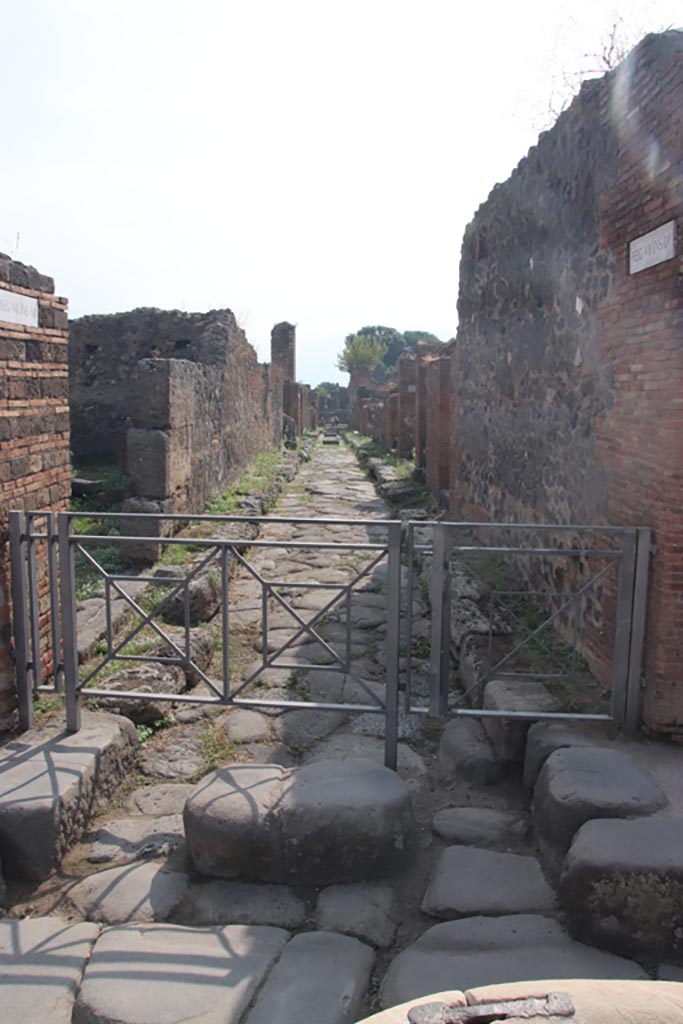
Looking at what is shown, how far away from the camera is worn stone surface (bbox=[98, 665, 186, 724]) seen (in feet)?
15.0

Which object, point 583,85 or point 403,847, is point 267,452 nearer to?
point 583,85

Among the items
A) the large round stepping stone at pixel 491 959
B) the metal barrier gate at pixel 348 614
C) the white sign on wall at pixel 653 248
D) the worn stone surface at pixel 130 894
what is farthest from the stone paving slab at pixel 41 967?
the white sign on wall at pixel 653 248

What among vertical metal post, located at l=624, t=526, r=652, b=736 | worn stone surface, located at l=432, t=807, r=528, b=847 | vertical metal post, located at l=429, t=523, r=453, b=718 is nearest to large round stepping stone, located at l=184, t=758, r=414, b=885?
worn stone surface, located at l=432, t=807, r=528, b=847

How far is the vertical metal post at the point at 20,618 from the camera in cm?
400

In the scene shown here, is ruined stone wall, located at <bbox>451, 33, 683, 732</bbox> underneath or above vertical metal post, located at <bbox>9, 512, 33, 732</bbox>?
above

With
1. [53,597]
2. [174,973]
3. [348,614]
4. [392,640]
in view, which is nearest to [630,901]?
[392,640]

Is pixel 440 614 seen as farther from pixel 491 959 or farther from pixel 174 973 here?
pixel 174 973

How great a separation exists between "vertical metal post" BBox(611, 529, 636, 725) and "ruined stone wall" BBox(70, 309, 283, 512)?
572 cm

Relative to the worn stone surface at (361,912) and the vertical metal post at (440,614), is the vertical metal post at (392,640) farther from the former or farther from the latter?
the worn stone surface at (361,912)

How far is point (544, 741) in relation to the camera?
3.86 meters

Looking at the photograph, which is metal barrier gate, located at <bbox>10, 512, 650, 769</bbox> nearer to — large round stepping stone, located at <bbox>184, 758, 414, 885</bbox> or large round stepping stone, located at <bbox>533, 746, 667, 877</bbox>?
large round stepping stone, located at <bbox>533, 746, 667, 877</bbox>

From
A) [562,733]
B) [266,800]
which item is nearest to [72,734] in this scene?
[266,800]

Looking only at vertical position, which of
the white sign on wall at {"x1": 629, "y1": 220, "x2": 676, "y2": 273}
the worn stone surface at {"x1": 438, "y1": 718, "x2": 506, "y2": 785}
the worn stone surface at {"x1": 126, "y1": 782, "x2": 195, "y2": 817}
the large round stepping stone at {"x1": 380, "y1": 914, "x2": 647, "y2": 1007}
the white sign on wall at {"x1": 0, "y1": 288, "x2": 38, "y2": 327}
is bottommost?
the worn stone surface at {"x1": 126, "y1": 782, "x2": 195, "y2": 817}

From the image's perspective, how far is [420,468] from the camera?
14375mm
